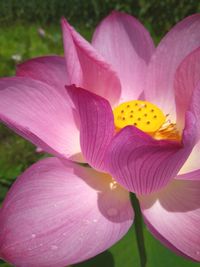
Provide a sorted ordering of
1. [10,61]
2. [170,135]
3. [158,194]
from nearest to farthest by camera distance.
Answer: [158,194], [170,135], [10,61]

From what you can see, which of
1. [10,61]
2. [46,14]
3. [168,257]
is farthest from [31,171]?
[46,14]

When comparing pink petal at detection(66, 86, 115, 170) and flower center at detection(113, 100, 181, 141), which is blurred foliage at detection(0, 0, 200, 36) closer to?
flower center at detection(113, 100, 181, 141)

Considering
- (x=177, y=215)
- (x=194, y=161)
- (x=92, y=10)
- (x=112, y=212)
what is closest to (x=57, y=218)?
(x=112, y=212)

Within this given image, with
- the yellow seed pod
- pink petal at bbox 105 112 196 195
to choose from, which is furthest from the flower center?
pink petal at bbox 105 112 196 195

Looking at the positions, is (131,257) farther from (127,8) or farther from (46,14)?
(46,14)

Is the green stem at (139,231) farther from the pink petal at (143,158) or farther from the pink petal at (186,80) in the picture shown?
the pink petal at (186,80)

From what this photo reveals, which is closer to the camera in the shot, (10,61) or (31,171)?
(31,171)

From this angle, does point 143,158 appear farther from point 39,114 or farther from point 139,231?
point 39,114
